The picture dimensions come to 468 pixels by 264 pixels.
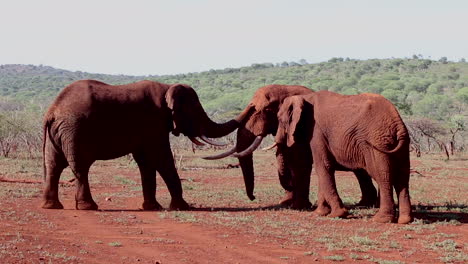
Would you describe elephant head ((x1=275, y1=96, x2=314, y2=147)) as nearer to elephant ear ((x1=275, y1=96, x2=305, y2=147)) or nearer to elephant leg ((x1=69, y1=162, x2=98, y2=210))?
elephant ear ((x1=275, y1=96, x2=305, y2=147))

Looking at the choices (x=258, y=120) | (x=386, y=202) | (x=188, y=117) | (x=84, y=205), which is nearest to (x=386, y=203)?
(x=386, y=202)

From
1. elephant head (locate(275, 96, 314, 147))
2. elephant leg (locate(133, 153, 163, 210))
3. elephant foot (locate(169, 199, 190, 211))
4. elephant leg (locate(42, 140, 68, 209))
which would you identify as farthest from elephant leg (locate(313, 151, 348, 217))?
elephant leg (locate(42, 140, 68, 209))

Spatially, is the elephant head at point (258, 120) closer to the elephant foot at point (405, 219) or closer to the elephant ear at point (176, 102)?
the elephant ear at point (176, 102)

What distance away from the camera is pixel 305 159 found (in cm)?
1543

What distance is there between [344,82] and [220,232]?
7761cm

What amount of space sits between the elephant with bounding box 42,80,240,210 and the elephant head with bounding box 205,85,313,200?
389 millimetres

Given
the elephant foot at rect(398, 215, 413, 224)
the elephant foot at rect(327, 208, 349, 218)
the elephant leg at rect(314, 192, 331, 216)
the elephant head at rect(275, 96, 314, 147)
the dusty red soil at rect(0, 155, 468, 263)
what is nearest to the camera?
the dusty red soil at rect(0, 155, 468, 263)

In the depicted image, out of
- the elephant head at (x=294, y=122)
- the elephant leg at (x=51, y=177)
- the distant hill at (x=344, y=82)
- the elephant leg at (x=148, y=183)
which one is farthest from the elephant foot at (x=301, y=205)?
the distant hill at (x=344, y=82)

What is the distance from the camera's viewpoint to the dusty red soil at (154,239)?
398 inches

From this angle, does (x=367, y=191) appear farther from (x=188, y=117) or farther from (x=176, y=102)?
(x=176, y=102)

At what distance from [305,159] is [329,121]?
1.37 metres

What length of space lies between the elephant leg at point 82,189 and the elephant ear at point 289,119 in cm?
392

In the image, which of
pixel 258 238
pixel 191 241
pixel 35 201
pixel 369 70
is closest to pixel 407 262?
pixel 258 238

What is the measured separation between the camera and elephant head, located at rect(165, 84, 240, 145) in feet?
50.8
